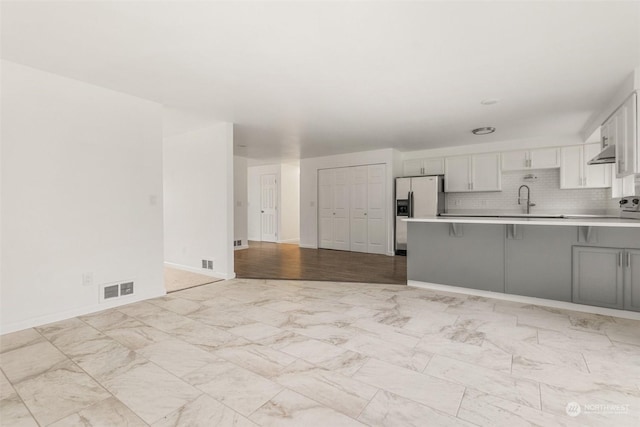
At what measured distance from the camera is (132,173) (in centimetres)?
367

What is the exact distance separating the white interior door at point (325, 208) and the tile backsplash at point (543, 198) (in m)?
3.03

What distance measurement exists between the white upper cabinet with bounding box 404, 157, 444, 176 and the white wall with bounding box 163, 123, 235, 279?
433cm

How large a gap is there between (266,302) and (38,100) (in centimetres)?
307

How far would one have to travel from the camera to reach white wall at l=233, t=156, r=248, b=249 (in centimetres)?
805

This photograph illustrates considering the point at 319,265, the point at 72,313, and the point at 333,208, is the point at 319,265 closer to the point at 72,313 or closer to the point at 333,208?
the point at 333,208

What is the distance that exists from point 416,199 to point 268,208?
4651mm

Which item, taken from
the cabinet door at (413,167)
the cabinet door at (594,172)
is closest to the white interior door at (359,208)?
the cabinet door at (413,167)

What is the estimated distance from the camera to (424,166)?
7.12 metres

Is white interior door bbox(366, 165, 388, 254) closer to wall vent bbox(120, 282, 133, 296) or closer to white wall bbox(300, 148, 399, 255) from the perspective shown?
white wall bbox(300, 148, 399, 255)

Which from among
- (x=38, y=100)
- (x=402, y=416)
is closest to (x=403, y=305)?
(x=402, y=416)

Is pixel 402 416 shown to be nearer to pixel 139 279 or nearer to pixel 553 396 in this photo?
pixel 553 396

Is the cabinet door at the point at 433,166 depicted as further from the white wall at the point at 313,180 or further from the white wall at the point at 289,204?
the white wall at the point at 289,204

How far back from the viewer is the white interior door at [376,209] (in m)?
7.09

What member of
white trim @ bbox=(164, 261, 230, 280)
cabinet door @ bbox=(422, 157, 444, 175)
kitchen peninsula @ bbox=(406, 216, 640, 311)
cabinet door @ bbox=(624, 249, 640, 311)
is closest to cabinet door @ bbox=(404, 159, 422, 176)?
cabinet door @ bbox=(422, 157, 444, 175)
